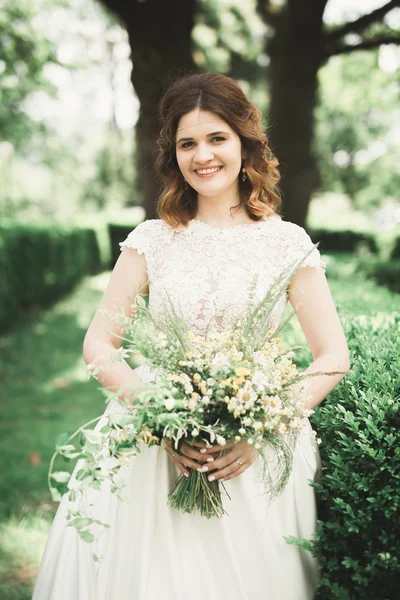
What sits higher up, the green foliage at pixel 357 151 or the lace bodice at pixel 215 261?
the green foliage at pixel 357 151

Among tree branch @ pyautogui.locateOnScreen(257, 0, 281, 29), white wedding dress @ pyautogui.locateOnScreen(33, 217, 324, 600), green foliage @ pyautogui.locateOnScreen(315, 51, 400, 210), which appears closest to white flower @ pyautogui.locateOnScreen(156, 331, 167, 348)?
white wedding dress @ pyautogui.locateOnScreen(33, 217, 324, 600)

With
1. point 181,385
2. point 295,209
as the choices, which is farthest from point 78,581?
point 295,209

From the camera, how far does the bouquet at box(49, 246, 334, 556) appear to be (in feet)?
5.84

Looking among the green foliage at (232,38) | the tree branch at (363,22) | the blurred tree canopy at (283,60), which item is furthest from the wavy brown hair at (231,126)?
the green foliage at (232,38)

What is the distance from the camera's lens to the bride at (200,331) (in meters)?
2.26

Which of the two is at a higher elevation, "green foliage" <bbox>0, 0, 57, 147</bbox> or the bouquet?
"green foliage" <bbox>0, 0, 57, 147</bbox>

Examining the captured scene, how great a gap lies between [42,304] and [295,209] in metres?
6.17

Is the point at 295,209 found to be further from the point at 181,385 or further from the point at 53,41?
the point at 181,385

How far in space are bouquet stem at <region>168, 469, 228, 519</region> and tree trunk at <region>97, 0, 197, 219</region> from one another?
6212 millimetres

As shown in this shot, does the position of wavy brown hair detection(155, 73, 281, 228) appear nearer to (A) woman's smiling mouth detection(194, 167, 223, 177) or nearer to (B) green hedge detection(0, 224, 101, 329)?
(A) woman's smiling mouth detection(194, 167, 223, 177)

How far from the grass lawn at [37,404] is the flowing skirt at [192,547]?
0.69 metres

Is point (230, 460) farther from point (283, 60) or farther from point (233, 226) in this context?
point (283, 60)

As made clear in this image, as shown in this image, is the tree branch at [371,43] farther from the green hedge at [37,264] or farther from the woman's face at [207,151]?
the woman's face at [207,151]

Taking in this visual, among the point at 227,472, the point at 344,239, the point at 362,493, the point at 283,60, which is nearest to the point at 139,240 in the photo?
the point at 227,472
